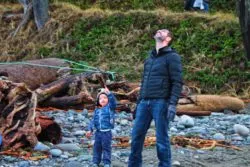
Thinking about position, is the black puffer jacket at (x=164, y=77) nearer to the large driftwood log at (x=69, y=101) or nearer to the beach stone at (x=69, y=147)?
the beach stone at (x=69, y=147)

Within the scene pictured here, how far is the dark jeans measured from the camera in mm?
8094

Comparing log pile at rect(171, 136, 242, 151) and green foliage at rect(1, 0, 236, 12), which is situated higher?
green foliage at rect(1, 0, 236, 12)

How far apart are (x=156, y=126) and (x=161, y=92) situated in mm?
423

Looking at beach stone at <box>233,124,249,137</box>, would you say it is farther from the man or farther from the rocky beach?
the man

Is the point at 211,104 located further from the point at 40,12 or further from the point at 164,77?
the point at 40,12

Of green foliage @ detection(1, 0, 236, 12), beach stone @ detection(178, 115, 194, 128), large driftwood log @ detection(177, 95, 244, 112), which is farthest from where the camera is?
green foliage @ detection(1, 0, 236, 12)

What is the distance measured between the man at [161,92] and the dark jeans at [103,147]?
569mm

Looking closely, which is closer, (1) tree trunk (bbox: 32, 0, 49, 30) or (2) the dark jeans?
(2) the dark jeans

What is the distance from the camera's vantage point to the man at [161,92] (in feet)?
Answer: 24.4

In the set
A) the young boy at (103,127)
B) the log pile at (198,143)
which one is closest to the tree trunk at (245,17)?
the log pile at (198,143)

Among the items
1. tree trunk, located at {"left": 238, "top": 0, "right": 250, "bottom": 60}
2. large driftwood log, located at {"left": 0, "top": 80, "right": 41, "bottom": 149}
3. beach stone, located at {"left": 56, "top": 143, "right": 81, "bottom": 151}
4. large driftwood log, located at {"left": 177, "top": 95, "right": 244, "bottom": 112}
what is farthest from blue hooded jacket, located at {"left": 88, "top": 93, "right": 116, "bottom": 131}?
tree trunk, located at {"left": 238, "top": 0, "right": 250, "bottom": 60}

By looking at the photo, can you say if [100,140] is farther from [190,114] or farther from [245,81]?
[245,81]

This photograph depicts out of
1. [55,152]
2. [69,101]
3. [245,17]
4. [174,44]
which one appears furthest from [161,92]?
[174,44]

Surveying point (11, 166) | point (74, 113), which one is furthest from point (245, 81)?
point (11, 166)
